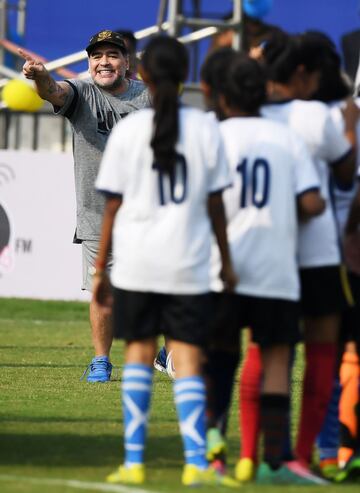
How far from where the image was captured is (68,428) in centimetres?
730

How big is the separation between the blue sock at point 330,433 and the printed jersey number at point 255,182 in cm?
106

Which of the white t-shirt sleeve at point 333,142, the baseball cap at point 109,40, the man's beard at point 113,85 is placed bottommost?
the white t-shirt sleeve at point 333,142

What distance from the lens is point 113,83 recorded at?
383 inches

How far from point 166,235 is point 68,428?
207 centimetres

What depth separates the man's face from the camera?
31.8ft

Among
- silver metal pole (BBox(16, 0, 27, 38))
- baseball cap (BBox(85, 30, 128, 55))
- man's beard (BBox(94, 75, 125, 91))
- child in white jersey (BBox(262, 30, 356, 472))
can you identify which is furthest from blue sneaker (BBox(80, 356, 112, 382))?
silver metal pole (BBox(16, 0, 27, 38))

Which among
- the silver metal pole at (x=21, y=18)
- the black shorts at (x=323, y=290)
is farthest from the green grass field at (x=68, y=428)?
the silver metal pole at (x=21, y=18)

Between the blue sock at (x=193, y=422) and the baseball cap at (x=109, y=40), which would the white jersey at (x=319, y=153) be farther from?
the baseball cap at (x=109, y=40)

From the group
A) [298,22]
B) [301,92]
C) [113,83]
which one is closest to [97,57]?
[113,83]

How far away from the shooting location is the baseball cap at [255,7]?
1786 centimetres

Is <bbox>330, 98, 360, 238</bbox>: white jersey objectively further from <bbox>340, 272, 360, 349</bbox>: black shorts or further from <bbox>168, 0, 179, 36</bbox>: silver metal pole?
<bbox>168, 0, 179, 36</bbox>: silver metal pole

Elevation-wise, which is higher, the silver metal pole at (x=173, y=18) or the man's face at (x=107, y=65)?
the silver metal pole at (x=173, y=18)

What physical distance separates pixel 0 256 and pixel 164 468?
10.6 meters

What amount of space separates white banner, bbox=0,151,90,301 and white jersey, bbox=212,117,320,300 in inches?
423
